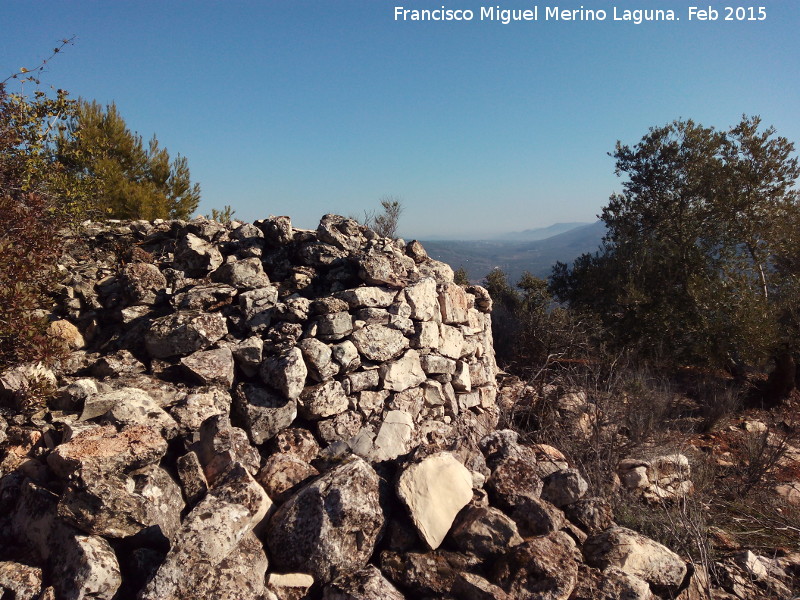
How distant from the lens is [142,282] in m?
5.72

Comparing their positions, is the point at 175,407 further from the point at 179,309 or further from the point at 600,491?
the point at 600,491

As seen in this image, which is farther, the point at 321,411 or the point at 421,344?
the point at 421,344

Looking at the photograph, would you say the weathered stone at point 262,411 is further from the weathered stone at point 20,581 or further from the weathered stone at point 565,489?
the weathered stone at point 565,489

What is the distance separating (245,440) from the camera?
4281 millimetres

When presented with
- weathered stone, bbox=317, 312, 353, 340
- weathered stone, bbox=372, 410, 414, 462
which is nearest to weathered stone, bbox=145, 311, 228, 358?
weathered stone, bbox=317, 312, 353, 340

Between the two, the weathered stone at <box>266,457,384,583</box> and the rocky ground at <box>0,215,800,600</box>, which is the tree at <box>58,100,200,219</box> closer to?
the rocky ground at <box>0,215,800,600</box>

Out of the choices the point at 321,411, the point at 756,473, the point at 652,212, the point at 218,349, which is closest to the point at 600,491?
the point at 321,411

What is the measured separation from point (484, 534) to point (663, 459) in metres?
4.19

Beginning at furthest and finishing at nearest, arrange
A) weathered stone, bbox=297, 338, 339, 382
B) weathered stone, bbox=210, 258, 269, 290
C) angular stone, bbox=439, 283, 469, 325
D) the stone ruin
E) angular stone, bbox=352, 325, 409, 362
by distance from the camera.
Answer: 1. angular stone, bbox=439, 283, 469, 325
2. weathered stone, bbox=210, 258, 269, 290
3. angular stone, bbox=352, 325, 409, 362
4. weathered stone, bbox=297, 338, 339, 382
5. the stone ruin

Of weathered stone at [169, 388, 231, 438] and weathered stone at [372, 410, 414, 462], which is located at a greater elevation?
weathered stone at [169, 388, 231, 438]

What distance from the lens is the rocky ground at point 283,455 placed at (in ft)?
10.8

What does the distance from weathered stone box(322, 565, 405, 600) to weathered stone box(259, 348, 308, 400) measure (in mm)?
1848

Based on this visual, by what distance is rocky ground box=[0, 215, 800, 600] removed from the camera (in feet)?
10.8

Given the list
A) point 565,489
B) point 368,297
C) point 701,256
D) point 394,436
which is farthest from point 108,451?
point 701,256
